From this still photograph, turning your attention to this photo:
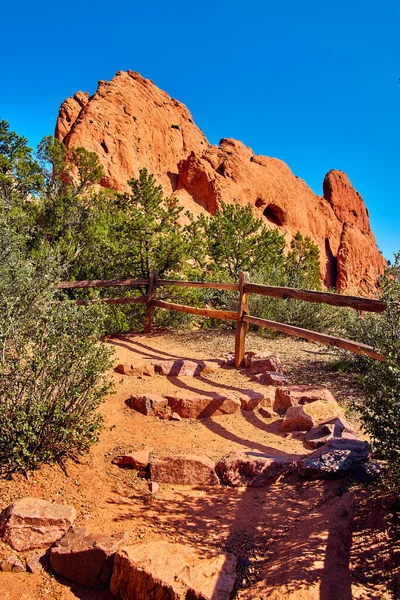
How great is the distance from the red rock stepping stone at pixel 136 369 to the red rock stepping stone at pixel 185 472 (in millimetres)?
2504

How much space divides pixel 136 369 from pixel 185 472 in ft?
8.69

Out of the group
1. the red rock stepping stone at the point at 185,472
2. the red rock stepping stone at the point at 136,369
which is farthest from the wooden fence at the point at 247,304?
the red rock stepping stone at the point at 185,472

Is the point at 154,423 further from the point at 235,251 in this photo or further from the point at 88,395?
the point at 235,251

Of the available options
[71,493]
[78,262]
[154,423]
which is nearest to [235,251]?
[78,262]

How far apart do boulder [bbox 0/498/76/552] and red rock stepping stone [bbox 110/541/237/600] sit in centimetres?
49

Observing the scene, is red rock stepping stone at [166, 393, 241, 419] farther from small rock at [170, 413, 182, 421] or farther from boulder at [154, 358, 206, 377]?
boulder at [154, 358, 206, 377]

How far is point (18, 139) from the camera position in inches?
655

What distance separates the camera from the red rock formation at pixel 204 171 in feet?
114

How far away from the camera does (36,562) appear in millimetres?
2252

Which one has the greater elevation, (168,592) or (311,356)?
(311,356)

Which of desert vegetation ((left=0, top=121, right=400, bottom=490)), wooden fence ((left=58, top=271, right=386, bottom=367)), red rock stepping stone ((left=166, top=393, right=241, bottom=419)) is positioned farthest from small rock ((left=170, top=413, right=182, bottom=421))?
wooden fence ((left=58, top=271, right=386, bottom=367))

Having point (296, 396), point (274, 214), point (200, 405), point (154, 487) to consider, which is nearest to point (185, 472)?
point (154, 487)

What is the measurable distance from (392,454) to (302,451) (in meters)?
1.48

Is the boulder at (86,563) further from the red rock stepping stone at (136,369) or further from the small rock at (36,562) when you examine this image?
the red rock stepping stone at (136,369)
